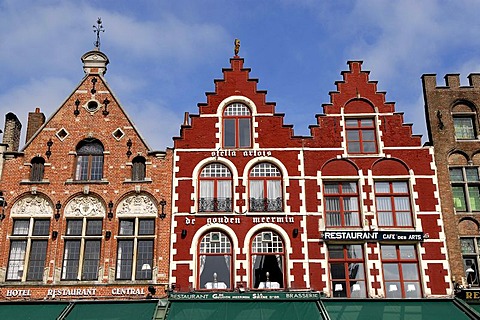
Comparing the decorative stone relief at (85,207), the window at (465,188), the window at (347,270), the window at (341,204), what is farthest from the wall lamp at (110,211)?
the window at (465,188)

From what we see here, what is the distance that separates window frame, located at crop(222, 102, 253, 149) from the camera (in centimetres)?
2262

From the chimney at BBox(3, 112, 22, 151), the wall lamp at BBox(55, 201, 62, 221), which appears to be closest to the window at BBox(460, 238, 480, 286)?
Answer: the wall lamp at BBox(55, 201, 62, 221)

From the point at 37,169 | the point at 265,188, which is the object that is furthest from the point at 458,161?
the point at 37,169

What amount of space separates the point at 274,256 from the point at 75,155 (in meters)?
8.37

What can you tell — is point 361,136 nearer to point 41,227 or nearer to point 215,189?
point 215,189

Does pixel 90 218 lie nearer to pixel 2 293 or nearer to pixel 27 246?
pixel 27 246

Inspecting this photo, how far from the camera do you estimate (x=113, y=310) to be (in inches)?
758

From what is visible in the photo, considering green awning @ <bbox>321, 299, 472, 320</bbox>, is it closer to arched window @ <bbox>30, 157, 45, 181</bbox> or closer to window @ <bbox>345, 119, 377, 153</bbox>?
window @ <bbox>345, 119, 377, 153</bbox>

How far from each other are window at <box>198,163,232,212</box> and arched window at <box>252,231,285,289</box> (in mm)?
1654

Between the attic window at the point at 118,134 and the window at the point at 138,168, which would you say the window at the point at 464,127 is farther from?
the attic window at the point at 118,134

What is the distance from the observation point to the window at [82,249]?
20.8 m

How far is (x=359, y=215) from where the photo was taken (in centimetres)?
2159

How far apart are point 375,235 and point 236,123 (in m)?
6.71

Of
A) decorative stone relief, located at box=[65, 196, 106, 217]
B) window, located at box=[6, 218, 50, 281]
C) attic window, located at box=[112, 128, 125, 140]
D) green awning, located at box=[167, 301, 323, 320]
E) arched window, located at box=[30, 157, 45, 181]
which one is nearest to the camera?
green awning, located at box=[167, 301, 323, 320]
